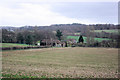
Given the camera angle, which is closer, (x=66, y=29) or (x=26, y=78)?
(x=26, y=78)

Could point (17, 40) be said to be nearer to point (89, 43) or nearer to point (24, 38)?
point (24, 38)

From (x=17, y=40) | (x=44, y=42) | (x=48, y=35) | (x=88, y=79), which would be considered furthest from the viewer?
(x=48, y=35)

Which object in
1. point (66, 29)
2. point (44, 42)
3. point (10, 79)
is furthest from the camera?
point (66, 29)

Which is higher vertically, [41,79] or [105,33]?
[105,33]

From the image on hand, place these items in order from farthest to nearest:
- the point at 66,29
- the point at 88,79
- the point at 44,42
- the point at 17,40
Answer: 1. the point at 66,29
2. the point at 44,42
3. the point at 17,40
4. the point at 88,79

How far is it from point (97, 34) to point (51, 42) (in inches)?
1534

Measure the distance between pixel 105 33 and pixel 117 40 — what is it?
22111mm

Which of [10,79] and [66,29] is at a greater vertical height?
[66,29]

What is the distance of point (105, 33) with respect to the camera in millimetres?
97750

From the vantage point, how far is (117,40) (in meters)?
76.2

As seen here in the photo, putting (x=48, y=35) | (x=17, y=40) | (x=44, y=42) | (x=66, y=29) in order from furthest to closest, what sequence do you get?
(x=66, y=29) < (x=48, y=35) < (x=44, y=42) < (x=17, y=40)

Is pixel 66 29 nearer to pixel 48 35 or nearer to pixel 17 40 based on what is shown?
pixel 48 35

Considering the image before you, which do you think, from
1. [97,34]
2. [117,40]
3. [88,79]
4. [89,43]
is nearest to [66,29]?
[97,34]

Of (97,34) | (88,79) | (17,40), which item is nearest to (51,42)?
(17,40)
